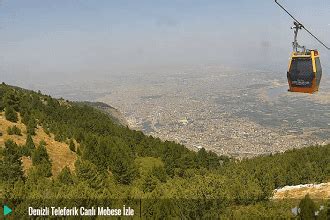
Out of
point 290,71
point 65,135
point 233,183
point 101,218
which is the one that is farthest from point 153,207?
point 65,135

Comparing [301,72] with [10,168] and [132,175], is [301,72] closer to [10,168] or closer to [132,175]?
[10,168]

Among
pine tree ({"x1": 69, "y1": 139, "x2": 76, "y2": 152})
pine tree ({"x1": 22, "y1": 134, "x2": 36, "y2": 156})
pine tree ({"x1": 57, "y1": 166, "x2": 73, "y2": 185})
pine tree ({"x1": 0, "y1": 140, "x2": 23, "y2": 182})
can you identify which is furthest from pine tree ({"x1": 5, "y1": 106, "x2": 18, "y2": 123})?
pine tree ({"x1": 57, "y1": 166, "x2": 73, "y2": 185})

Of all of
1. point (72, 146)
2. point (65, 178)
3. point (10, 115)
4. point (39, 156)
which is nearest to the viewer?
point (65, 178)

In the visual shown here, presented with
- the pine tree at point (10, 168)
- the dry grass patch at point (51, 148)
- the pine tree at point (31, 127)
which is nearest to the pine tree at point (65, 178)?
the dry grass patch at point (51, 148)

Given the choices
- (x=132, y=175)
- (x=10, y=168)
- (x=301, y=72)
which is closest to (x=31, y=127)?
(x=132, y=175)

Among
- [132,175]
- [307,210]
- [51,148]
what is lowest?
[132,175]
